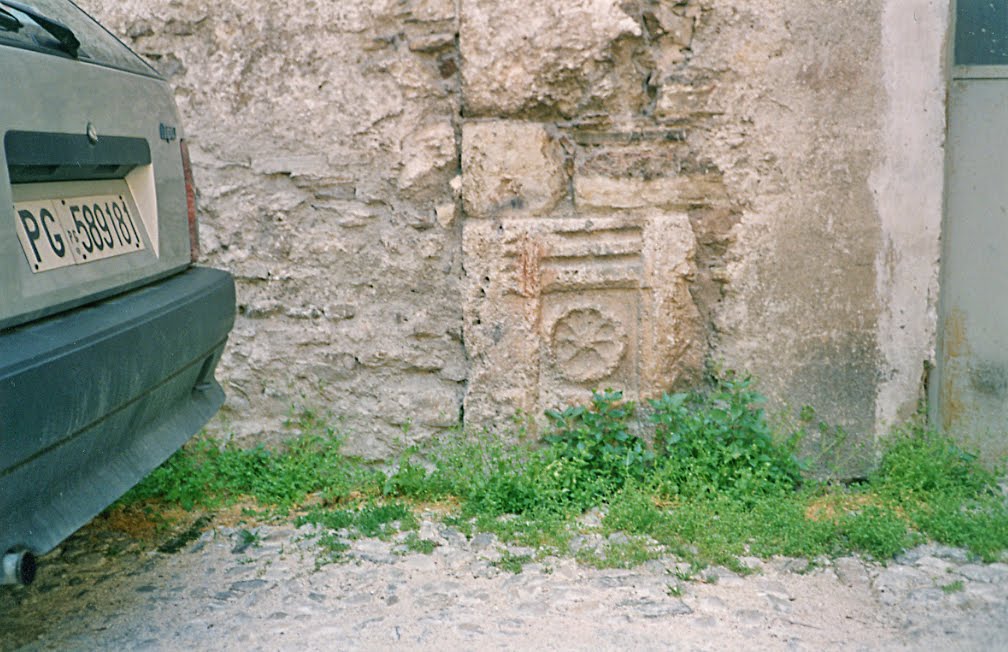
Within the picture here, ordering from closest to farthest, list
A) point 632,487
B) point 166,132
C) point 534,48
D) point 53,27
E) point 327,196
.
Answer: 1. point 53,27
2. point 166,132
3. point 632,487
4. point 534,48
5. point 327,196

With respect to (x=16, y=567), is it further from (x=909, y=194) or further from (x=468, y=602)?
(x=909, y=194)

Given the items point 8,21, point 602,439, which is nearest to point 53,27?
point 8,21

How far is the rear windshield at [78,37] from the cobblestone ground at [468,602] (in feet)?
4.68

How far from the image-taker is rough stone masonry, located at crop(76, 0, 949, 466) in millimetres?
3322

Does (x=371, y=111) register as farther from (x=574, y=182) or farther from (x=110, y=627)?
(x=110, y=627)

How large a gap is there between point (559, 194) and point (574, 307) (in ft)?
1.34

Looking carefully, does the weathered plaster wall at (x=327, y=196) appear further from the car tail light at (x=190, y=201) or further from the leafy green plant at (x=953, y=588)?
the leafy green plant at (x=953, y=588)

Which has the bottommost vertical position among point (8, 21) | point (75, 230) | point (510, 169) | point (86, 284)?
point (86, 284)

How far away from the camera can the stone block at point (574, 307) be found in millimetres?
3367

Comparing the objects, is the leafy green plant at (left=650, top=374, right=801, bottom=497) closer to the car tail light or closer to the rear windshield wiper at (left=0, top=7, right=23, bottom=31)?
the car tail light

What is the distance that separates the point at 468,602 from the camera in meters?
2.60

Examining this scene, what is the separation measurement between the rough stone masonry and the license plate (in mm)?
1164

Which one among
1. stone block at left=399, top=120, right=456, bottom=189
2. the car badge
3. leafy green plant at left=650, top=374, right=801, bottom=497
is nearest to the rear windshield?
the car badge

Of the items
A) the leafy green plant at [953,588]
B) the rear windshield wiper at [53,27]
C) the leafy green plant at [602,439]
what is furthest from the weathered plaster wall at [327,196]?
the leafy green plant at [953,588]
